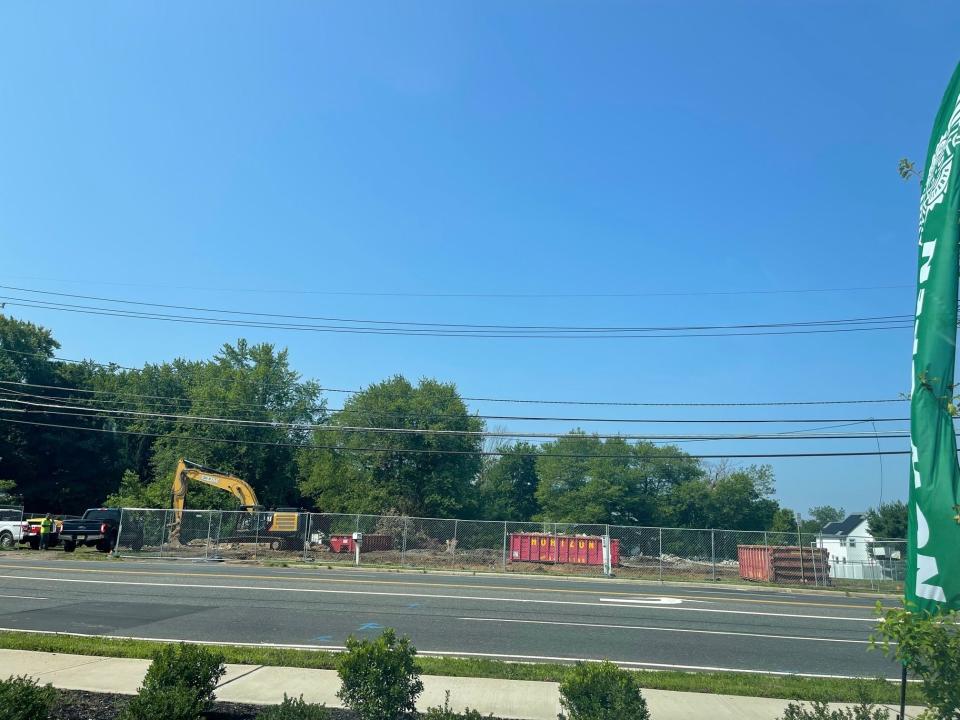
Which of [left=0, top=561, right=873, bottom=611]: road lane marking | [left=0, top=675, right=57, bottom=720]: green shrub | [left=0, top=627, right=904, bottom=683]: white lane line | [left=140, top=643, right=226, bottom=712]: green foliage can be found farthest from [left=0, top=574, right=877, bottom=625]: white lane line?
[left=0, top=675, right=57, bottom=720]: green shrub

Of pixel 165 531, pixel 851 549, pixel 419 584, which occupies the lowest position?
pixel 419 584

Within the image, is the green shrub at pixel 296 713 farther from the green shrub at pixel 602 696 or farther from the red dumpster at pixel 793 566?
the red dumpster at pixel 793 566

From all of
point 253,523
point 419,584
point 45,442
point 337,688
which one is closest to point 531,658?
point 337,688

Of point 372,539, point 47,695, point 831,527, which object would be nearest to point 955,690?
point 47,695

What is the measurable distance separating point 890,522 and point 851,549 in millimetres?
4738

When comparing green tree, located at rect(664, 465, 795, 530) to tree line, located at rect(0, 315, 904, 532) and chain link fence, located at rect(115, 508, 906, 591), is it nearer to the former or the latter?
tree line, located at rect(0, 315, 904, 532)

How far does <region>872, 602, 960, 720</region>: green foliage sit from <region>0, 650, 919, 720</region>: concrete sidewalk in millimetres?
3034

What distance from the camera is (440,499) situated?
51812 millimetres

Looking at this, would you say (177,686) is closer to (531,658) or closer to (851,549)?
(531,658)

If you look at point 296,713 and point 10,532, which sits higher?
point 296,713

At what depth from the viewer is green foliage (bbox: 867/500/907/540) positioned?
173 feet

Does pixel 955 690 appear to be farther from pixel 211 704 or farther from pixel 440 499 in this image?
pixel 440 499

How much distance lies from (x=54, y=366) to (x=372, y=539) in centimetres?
4440

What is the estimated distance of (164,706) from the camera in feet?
18.3
